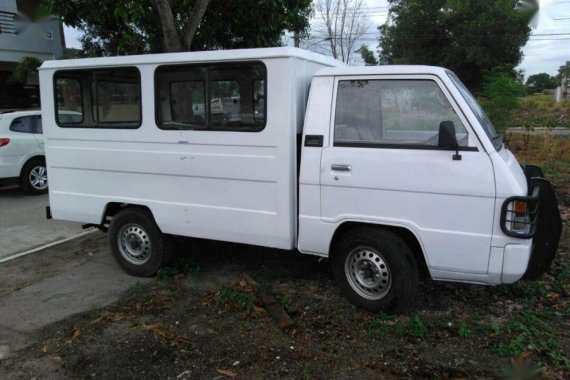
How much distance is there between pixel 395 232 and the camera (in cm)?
404

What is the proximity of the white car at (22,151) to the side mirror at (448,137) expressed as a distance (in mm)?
8431

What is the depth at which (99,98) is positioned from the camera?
500 cm

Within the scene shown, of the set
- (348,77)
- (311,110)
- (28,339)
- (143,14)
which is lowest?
(28,339)

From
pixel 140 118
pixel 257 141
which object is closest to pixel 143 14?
pixel 140 118

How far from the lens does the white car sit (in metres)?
9.24

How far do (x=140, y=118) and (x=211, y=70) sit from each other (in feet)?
2.88

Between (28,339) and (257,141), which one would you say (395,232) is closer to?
(257,141)

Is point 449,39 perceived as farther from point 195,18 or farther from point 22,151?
point 22,151

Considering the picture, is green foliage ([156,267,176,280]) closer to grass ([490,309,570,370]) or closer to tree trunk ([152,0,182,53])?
grass ([490,309,570,370])

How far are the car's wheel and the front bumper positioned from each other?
A: 8.95 meters

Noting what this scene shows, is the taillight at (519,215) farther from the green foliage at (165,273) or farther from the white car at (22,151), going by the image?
the white car at (22,151)

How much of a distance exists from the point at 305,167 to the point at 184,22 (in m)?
5.24

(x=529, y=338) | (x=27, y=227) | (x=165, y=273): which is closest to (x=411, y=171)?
(x=529, y=338)

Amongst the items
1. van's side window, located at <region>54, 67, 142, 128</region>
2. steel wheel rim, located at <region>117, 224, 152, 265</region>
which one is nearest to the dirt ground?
steel wheel rim, located at <region>117, 224, 152, 265</region>
